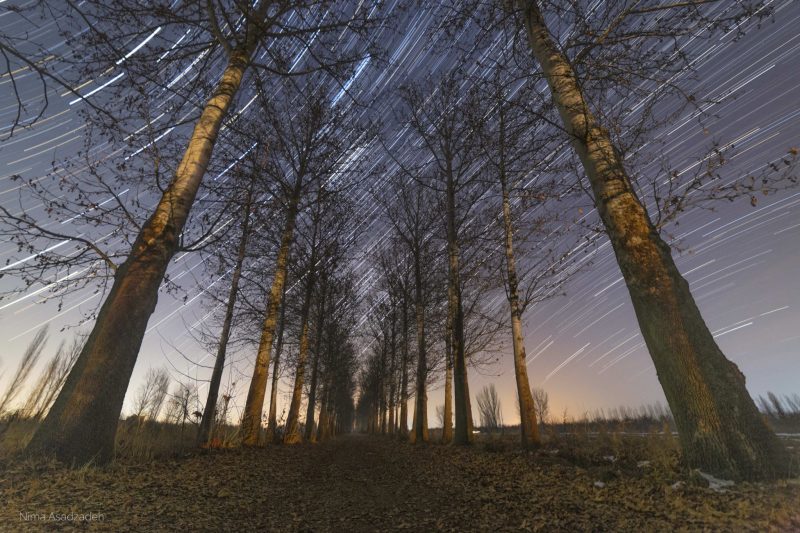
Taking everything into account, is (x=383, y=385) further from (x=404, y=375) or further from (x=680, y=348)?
(x=680, y=348)

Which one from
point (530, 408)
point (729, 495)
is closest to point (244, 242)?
point (530, 408)

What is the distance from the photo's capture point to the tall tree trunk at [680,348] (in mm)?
2846

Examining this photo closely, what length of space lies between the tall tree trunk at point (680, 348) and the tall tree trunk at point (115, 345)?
5532 millimetres

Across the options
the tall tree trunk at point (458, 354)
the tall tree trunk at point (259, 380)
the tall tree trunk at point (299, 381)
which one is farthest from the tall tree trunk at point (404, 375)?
the tall tree trunk at point (259, 380)

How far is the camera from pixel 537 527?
249cm

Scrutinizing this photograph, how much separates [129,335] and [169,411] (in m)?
4.31

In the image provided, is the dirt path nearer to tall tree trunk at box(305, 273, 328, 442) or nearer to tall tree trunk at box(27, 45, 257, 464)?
tall tree trunk at box(27, 45, 257, 464)

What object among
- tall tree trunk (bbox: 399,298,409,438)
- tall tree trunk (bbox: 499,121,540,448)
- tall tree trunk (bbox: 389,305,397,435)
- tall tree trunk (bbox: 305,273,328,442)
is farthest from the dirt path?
tall tree trunk (bbox: 389,305,397,435)

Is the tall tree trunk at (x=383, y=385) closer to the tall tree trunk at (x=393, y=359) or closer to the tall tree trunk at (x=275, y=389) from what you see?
the tall tree trunk at (x=393, y=359)

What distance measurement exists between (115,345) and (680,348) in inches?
232

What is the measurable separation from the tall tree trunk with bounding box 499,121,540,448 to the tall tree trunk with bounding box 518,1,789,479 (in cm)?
484

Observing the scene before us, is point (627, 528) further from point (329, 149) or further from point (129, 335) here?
point (329, 149)

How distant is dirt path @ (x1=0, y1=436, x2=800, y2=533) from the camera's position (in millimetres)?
2289

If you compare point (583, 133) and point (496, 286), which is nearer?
point (583, 133)
